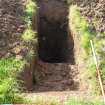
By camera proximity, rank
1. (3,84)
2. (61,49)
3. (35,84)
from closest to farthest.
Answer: (3,84) → (35,84) → (61,49)

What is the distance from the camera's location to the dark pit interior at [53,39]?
44.2 ft

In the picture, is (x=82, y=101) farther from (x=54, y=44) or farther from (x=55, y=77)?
(x=54, y=44)

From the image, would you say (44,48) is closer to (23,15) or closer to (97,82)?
(23,15)

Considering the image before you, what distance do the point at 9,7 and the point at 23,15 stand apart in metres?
0.48

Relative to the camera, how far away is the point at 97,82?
10.2 metres

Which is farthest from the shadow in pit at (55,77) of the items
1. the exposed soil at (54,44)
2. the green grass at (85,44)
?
the green grass at (85,44)

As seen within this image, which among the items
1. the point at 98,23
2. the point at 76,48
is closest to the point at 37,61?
the point at 76,48

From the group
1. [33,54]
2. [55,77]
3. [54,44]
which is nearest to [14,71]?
[33,54]

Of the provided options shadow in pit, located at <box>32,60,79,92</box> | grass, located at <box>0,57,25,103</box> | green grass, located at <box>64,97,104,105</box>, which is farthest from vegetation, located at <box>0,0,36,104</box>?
green grass, located at <box>64,97,104,105</box>

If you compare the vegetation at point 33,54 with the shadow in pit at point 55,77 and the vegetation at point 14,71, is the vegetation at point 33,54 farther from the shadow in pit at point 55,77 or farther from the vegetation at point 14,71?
the shadow in pit at point 55,77

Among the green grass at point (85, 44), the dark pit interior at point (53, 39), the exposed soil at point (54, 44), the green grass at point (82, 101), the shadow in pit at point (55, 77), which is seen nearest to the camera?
the green grass at point (82, 101)

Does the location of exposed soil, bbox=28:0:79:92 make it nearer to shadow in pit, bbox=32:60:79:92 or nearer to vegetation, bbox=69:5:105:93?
shadow in pit, bbox=32:60:79:92

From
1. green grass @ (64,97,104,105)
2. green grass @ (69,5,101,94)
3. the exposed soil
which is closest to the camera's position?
green grass @ (64,97,104,105)

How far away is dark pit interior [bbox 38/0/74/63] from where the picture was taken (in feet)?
44.2
